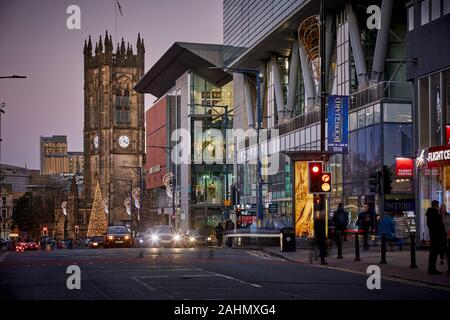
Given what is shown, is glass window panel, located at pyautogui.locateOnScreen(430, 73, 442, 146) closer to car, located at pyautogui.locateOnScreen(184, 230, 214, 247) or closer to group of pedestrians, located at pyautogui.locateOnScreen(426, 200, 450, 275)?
group of pedestrians, located at pyautogui.locateOnScreen(426, 200, 450, 275)

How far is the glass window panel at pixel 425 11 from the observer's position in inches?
1449

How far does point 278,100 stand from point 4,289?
59703 millimetres

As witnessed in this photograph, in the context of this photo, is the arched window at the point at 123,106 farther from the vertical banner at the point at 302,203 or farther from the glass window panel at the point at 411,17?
the glass window panel at the point at 411,17

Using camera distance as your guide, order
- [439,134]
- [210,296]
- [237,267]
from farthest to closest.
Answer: [439,134] → [237,267] → [210,296]

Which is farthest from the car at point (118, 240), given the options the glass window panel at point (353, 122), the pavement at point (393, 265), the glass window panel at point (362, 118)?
the pavement at point (393, 265)

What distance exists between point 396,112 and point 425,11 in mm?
15293

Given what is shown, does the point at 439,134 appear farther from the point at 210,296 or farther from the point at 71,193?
the point at 71,193

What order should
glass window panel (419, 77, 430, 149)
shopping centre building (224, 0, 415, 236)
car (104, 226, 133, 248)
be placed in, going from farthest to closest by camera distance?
1. car (104, 226, 133, 248)
2. shopping centre building (224, 0, 415, 236)
3. glass window panel (419, 77, 430, 149)

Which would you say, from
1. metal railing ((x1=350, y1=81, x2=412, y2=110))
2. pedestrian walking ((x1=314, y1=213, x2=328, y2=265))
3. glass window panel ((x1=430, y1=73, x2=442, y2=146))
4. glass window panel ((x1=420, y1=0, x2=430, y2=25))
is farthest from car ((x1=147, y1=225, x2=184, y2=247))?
pedestrian walking ((x1=314, y1=213, x2=328, y2=265))

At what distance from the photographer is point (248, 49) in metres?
79.3

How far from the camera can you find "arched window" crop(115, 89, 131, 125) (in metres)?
191

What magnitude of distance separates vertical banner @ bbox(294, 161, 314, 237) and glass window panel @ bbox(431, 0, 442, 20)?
13920 mm

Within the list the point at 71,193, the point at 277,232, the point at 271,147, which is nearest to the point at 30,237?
the point at 71,193

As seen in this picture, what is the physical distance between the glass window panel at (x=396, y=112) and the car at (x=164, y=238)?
15.5 metres
